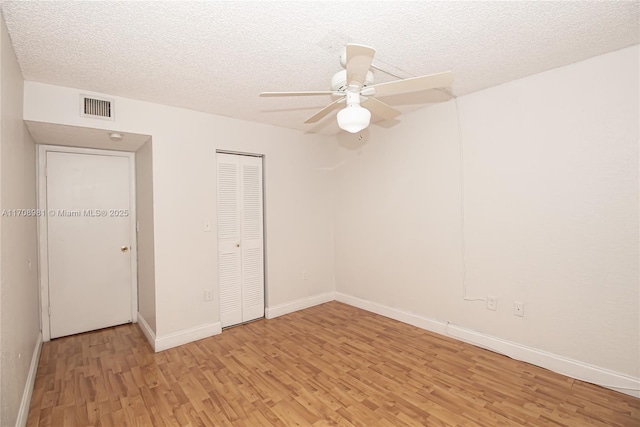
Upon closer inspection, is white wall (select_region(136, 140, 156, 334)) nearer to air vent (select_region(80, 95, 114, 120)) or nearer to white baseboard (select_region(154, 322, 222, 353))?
white baseboard (select_region(154, 322, 222, 353))

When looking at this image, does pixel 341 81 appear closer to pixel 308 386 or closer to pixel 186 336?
pixel 308 386

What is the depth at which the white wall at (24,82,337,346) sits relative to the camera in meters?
2.95

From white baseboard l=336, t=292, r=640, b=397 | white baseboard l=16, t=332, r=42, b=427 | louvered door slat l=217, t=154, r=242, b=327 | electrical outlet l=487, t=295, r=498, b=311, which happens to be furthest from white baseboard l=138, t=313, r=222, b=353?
electrical outlet l=487, t=295, r=498, b=311

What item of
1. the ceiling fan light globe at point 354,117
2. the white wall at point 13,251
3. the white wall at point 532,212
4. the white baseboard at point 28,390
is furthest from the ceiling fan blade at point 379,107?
the white baseboard at point 28,390

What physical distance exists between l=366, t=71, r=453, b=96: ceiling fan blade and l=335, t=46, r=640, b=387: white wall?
146 centimetres

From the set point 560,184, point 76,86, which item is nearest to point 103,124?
point 76,86

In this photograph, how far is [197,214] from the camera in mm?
3363

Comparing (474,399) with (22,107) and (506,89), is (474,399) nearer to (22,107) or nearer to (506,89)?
Answer: (506,89)

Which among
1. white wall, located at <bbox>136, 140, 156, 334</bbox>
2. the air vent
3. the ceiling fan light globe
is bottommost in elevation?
white wall, located at <bbox>136, 140, 156, 334</bbox>

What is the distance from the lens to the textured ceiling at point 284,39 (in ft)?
5.54

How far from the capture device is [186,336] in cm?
325

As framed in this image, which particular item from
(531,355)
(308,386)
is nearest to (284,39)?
(308,386)

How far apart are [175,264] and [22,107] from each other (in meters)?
1.81

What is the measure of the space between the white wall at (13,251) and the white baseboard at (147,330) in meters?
0.93
